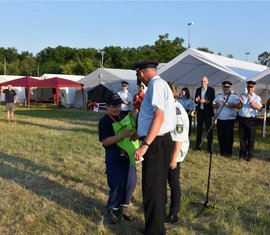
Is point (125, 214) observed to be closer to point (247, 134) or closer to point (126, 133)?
point (126, 133)

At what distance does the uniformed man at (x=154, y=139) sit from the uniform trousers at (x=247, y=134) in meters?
4.70

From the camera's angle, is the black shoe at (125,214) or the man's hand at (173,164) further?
the black shoe at (125,214)

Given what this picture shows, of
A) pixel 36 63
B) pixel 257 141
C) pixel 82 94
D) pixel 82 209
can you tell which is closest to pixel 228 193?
pixel 82 209

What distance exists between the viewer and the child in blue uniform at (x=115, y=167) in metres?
3.72

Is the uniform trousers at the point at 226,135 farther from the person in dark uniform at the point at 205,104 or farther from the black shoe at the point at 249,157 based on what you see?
the black shoe at the point at 249,157

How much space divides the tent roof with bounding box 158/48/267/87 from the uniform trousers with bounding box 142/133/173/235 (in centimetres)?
806

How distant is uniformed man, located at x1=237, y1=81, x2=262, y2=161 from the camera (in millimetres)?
7277

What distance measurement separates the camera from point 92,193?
493cm

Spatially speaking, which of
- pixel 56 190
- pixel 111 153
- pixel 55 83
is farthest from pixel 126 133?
pixel 55 83

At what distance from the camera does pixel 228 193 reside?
16.3ft

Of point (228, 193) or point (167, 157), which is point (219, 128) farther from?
point (167, 157)

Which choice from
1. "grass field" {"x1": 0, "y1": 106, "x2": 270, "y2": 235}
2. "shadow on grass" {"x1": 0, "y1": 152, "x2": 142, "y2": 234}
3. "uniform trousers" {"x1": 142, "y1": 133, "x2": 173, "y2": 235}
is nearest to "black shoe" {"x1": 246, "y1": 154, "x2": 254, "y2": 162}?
"grass field" {"x1": 0, "y1": 106, "x2": 270, "y2": 235}

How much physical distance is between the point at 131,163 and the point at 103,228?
0.76 metres

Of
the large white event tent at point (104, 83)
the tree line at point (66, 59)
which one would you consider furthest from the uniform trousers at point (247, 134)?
the tree line at point (66, 59)
